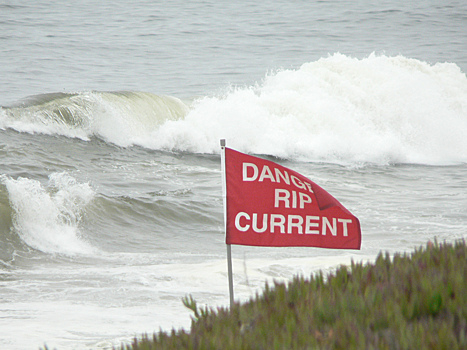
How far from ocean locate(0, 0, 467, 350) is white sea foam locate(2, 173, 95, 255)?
1.4 inches

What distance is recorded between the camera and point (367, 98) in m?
24.0

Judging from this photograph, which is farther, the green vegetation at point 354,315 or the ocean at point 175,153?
the ocean at point 175,153

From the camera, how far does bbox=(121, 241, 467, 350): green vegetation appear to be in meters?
2.47

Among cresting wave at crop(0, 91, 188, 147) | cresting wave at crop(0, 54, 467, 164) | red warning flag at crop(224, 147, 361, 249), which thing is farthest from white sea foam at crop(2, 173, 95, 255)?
cresting wave at crop(0, 54, 467, 164)

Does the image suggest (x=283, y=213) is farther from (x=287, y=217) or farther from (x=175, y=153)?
(x=175, y=153)

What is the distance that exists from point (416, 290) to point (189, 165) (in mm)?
14018

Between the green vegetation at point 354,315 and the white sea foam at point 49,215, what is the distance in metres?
6.66

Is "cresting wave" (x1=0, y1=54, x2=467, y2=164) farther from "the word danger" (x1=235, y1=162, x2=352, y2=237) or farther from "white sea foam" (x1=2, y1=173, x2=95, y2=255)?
"the word danger" (x1=235, y1=162, x2=352, y2=237)

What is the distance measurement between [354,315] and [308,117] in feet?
65.2

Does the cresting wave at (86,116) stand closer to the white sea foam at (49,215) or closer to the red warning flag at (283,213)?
the white sea foam at (49,215)

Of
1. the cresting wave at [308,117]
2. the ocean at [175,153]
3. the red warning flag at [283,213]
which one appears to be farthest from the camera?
the cresting wave at [308,117]

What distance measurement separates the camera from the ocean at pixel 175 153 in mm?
7457

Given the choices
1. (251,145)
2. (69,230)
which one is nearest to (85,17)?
(251,145)

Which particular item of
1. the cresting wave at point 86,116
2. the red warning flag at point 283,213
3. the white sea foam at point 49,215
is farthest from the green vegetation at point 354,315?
the cresting wave at point 86,116
